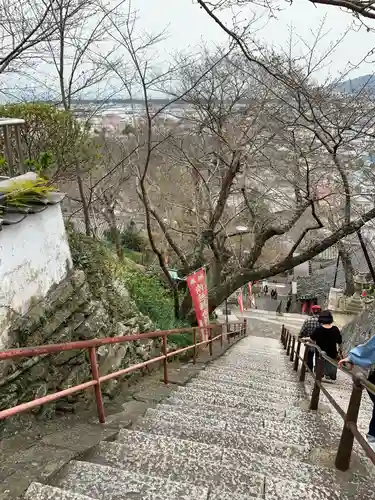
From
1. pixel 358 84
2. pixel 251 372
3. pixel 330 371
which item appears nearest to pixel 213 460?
pixel 330 371

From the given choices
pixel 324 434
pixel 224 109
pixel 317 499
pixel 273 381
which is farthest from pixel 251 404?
pixel 224 109

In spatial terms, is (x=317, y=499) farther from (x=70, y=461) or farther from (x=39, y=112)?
(x=39, y=112)

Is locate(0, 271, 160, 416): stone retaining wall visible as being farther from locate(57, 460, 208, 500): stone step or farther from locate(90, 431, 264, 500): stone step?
locate(57, 460, 208, 500): stone step

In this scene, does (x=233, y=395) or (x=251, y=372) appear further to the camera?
(x=251, y=372)

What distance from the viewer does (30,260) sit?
472cm

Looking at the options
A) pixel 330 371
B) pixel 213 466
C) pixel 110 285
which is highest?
pixel 110 285

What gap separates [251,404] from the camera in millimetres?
5520

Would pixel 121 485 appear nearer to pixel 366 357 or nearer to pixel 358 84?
pixel 366 357

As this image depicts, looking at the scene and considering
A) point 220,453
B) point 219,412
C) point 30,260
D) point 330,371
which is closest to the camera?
point 220,453

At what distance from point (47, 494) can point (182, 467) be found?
996 mm

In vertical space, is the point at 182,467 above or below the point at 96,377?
below

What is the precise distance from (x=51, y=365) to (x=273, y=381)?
4514 mm

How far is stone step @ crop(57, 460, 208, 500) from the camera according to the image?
2.49m

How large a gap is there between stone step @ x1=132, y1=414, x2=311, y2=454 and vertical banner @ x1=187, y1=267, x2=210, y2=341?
5.83 meters
